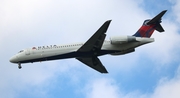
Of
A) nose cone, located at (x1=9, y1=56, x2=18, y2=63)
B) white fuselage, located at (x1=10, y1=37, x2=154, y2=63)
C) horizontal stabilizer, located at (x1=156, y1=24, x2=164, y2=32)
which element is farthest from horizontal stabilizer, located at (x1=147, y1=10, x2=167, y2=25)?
nose cone, located at (x1=9, y1=56, x2=18, y2=63)

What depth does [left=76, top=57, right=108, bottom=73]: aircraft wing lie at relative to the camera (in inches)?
1725

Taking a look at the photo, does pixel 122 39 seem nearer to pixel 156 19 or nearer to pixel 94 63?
pixel 156 19

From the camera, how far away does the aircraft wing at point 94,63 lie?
43.8m

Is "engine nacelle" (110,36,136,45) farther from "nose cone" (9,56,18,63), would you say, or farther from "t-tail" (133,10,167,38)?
"nose cone" (9,56,18,63)

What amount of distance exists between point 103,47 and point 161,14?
7305 millimetres

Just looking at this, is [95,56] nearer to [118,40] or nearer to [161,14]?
[118,40]

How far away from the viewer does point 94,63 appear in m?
44.4

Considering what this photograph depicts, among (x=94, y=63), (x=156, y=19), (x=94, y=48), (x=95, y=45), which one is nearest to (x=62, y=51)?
(x=94, y=48)

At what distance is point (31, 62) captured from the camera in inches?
1661

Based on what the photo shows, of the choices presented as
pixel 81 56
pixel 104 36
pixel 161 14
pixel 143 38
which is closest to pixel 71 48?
pixel 81 56

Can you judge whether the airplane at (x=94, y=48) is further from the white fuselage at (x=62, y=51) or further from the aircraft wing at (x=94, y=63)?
the aircraft wing at (x=94, y=63)

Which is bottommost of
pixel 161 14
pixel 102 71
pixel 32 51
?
pixel 102 71

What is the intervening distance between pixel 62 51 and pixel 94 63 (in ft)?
16.4

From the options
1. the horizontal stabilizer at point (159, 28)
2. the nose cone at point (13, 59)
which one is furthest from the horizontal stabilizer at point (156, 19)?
the nose cone at point (13, 59)
